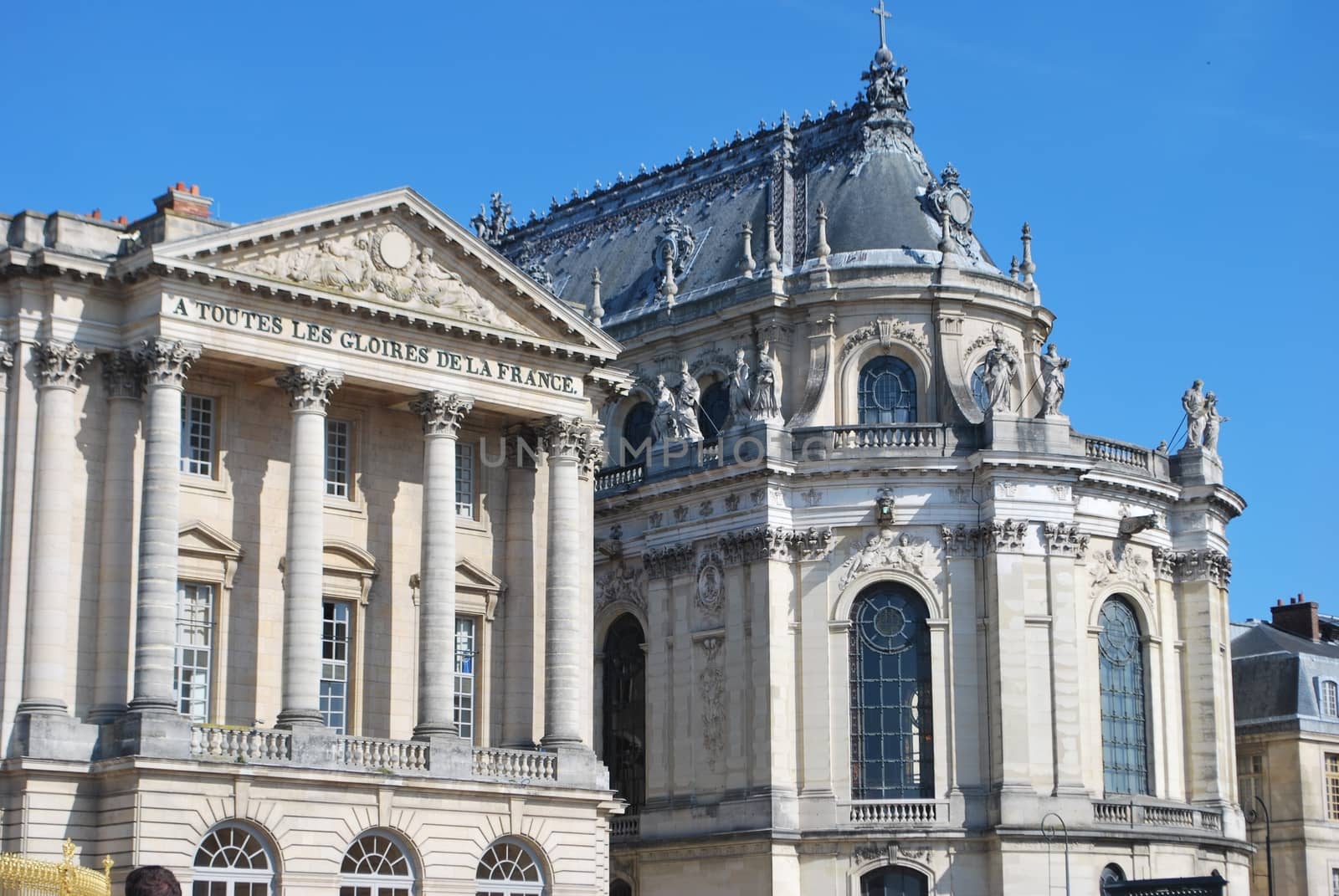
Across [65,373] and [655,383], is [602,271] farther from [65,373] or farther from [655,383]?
[65,373]

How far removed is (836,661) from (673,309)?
12150mm

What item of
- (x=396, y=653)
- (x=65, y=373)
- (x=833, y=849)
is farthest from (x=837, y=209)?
(x=65, y=373)

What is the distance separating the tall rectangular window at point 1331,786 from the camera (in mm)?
70375

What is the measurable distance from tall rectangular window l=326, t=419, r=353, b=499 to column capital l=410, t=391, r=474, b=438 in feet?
4.81

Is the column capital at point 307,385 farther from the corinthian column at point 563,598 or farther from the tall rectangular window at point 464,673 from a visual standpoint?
the tall rectangular window at point 464,673

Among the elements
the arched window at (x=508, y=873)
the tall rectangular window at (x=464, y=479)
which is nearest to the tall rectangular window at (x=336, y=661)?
the tall rectangular window at (x=464, y=479)

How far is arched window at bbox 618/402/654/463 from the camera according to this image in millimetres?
61500

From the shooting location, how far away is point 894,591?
54000 millimetres

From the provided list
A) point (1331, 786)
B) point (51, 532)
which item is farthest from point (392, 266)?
point (1331, 786)

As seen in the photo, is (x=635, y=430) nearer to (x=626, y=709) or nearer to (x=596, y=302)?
(x=596, y=302)

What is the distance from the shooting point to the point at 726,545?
181 feet

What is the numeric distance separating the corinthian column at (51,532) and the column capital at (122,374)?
496 mm

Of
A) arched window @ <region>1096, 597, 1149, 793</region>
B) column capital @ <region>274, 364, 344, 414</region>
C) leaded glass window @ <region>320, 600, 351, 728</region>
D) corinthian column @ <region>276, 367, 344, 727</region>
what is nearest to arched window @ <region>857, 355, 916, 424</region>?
arched window @ <region>1096, 597, 1149, 793</region>

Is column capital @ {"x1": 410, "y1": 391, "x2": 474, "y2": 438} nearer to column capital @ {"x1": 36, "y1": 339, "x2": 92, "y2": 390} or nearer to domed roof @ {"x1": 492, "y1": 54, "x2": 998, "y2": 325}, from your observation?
column capital @ {"x1": 36, "y1": 339, "x2": 92, "y2": 390}
